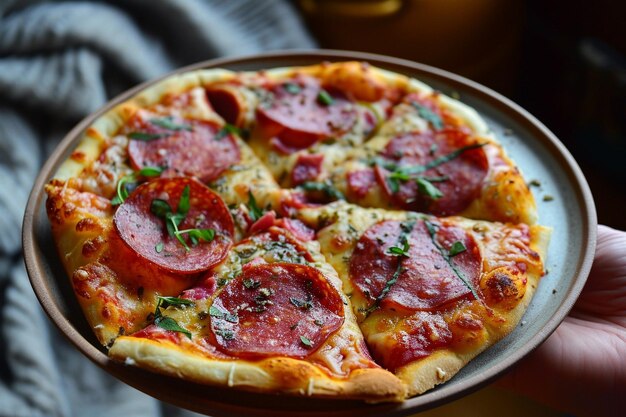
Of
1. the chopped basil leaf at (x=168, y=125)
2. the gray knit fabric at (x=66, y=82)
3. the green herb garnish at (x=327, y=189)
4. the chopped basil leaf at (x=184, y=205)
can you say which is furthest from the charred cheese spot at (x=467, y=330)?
the gray knit fabric at (x=66, y=82)

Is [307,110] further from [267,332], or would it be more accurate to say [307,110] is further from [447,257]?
[267,332]

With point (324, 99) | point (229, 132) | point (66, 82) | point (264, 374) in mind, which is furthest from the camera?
point (66, 82)

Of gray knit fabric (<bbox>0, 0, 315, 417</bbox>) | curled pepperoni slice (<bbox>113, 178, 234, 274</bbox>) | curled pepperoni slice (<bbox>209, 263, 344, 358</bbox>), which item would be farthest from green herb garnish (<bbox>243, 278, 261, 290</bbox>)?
gray knit fabric (<bbox>0, 0, 315, 417</bbox>)

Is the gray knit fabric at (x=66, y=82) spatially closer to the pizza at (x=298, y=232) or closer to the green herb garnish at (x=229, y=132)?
the pizza at (x=298, y=232)

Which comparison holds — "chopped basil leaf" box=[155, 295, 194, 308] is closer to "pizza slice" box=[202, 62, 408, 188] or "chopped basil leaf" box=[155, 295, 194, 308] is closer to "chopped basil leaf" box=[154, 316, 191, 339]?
"chopped basil leaf" box=[154, 316, 191, 339]

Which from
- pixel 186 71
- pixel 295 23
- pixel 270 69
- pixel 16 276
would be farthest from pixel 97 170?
pixel 295 23

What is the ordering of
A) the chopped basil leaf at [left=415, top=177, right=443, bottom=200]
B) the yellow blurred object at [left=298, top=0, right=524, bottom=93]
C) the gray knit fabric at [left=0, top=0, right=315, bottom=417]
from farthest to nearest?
1. the yellow blurred object at [left=298, top=0, right=524, bottom=93]
2. the gray knit fabric at [left=0, top=0, right=315, bottom=417]
3. the chopped basil leaf at [left=415, top=177, right=443, bottom=200]

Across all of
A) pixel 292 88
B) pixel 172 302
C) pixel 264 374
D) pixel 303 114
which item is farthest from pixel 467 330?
pixel 292 88
